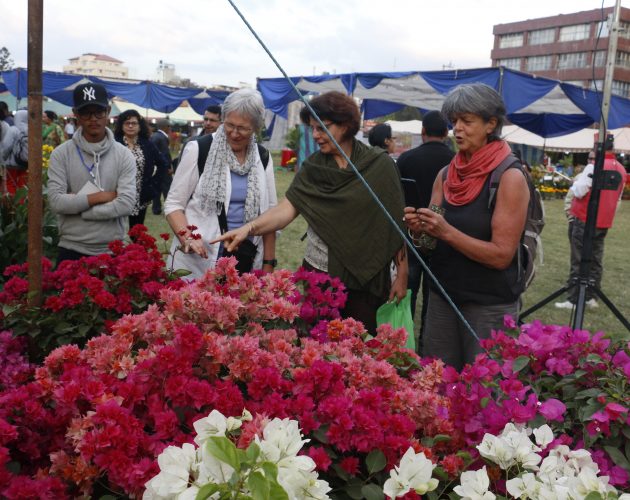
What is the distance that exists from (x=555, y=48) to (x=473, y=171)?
79244 mm

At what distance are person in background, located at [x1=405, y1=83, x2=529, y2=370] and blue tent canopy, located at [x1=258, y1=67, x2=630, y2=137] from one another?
5548 mm

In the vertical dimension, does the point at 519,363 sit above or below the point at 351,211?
below

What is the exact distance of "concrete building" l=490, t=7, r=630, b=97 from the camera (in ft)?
218

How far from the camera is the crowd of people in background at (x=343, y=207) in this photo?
2453 millimetres

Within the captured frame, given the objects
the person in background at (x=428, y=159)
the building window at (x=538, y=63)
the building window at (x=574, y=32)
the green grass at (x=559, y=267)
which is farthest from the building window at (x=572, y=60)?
the person in background at (x=428, y=159)

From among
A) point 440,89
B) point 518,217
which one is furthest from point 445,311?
point 440,89

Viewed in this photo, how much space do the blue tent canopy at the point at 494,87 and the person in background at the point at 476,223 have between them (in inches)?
218

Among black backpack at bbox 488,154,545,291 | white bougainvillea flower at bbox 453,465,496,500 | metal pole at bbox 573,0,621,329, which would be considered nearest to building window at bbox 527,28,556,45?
metal pole at bbox 573,0,621,329

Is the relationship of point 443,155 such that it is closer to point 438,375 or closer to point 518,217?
point 518,217

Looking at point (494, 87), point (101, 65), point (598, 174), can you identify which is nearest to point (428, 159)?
point (598, 174)

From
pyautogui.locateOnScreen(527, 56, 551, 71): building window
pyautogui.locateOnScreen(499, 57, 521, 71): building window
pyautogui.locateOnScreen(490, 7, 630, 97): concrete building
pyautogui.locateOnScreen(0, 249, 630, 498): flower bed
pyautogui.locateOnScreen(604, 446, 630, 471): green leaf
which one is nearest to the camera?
pyautogui.locateOnScreen(0, 249, 630, 498): flower bed

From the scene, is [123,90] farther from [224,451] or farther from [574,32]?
[574,32]

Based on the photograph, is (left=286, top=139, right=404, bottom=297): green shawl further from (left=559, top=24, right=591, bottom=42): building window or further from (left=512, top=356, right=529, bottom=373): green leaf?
(left=559, top=24, right=591, bottom=42): building window

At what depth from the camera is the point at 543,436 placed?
4.00ft
